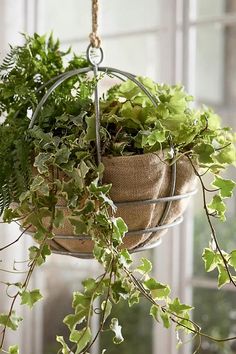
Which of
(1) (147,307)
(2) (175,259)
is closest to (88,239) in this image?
(2) (175,259)

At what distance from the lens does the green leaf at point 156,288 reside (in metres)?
0.94

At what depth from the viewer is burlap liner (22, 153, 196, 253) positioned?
34.1 inches

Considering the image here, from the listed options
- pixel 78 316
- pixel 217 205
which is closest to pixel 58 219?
pixel 78 316

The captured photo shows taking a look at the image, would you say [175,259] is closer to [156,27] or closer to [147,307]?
[147,307]

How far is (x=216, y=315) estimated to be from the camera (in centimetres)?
193

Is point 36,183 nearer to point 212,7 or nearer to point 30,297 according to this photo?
point 30,297

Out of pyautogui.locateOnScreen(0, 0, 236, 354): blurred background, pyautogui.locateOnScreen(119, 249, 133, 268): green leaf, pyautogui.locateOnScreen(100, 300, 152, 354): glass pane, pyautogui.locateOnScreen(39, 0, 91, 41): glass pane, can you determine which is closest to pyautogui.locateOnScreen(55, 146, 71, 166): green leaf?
pyautogui.locateOnScreen(119, 249, 133, 268): green leaf

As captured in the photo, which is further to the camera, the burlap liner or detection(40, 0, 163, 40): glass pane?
detection(40, 0, 163, 40): glass pane

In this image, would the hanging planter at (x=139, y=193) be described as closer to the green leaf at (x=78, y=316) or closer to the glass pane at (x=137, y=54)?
the green leaf at (x=78, y=316)

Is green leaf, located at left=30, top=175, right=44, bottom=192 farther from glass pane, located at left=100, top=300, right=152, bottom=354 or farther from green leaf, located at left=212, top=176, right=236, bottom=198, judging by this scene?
glass pane, located at left=100, top=300, right=152, bottom=354

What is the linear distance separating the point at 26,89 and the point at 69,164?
0.22 meters

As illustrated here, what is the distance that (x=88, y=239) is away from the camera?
0.88 m

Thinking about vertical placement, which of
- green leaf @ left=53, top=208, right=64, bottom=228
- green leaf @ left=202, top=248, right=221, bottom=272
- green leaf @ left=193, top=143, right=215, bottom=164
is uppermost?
green leaf @ left=193, top=143, right=215, bottom=164

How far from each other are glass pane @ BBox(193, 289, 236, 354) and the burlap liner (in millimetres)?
1017
